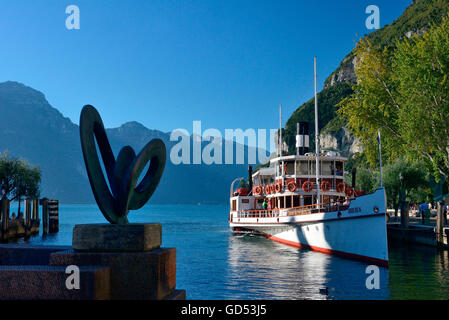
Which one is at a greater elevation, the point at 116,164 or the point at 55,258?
the point at 116,164

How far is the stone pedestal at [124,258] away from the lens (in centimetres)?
669

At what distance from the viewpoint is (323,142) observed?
152000 mm

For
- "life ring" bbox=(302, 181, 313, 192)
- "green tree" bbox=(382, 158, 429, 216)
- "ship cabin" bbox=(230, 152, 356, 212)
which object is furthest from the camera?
"green tree" bbox=(382, 158, 429, 216)

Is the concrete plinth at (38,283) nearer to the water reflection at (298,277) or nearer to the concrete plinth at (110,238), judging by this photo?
the concrete plinth at (110,238)

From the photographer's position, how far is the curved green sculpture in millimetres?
8141

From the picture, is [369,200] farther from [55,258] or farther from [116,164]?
[55,258]

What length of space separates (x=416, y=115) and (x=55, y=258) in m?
30.7

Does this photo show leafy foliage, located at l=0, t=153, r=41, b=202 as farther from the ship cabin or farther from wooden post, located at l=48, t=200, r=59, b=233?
the ship cabin

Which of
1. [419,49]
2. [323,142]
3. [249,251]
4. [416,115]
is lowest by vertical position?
[249,251]

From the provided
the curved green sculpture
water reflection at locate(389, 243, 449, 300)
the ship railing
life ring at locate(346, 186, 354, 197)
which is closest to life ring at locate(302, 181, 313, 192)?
the ship railing

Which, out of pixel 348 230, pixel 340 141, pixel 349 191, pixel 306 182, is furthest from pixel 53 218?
pixel 340 141

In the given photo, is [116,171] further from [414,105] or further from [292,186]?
[414,105]

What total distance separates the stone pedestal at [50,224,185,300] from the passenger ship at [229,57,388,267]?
18.0 m
